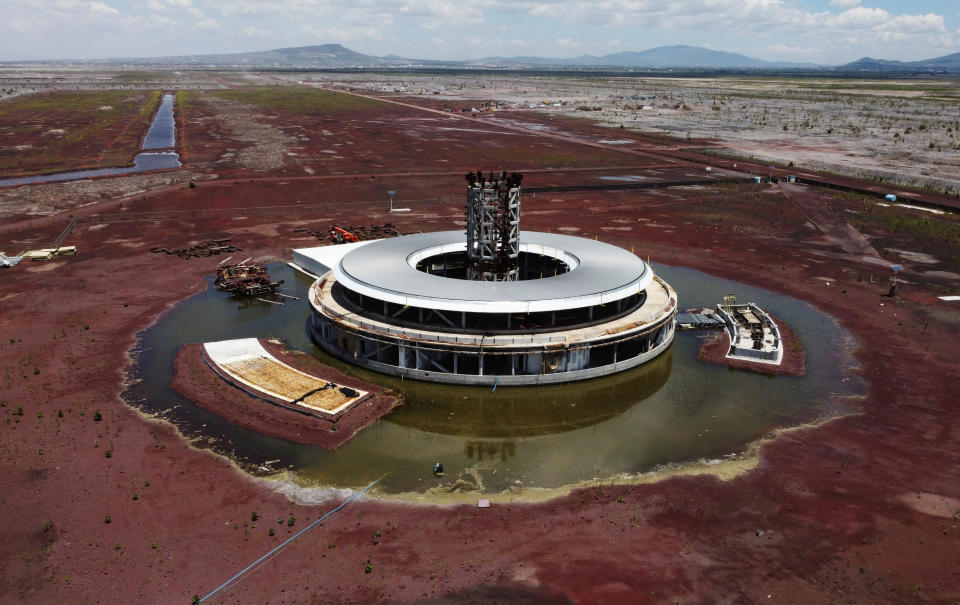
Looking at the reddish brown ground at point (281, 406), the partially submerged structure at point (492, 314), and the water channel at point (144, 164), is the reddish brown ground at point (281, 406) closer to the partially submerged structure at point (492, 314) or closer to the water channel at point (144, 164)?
the partially submerged structure at point (492, 314)

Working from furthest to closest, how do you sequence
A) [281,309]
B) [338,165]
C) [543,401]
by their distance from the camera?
[338,165], [281,309], [543,401]

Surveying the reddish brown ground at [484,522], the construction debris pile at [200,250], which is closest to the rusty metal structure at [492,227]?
the reddish brown ground at [484,522]

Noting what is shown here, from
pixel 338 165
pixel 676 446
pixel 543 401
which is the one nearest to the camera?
pixel 676 446

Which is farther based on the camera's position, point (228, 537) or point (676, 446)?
point (676, 446)

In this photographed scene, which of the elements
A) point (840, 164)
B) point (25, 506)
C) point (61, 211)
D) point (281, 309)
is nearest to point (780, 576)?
point (25, 506)

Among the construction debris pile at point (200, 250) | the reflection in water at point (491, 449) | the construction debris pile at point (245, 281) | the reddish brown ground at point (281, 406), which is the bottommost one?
the reflection in water at point (491, 449)

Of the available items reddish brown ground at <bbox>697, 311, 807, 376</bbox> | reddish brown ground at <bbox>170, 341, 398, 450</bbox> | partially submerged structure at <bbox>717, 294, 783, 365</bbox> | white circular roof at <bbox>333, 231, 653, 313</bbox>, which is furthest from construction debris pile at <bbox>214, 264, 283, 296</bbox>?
partially submerged structure at <bbox>717, 294, 783, 365</bbox>

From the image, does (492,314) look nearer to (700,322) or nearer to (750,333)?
(700,322)

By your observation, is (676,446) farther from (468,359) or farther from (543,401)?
(468,359)
